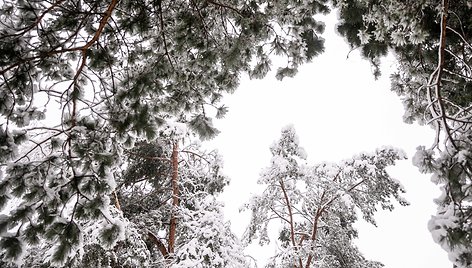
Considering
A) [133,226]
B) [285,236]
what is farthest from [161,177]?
[285,236]

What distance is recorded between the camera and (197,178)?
8516 mm

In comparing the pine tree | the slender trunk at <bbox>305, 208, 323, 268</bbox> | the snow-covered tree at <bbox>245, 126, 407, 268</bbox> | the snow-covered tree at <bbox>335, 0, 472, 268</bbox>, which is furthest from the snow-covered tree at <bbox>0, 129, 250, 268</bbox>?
the snow-covered tree at <bbox>335, 0, 472, 268</bbox>

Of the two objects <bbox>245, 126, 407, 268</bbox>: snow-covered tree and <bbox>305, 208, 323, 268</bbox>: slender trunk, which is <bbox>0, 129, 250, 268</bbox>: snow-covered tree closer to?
<bbox>245, 126, 407, 268</bbox>: snow-covered tree

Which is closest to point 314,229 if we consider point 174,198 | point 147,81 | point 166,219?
point 174,198

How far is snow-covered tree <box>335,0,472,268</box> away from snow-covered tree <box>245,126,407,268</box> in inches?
168

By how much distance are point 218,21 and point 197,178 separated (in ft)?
17.0

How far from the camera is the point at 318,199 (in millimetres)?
8805

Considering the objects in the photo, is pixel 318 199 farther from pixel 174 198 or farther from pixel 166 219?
pixel 166 219

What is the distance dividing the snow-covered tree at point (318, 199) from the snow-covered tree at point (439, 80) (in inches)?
168

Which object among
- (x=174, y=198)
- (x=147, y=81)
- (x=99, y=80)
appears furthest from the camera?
(x=174, y=198)

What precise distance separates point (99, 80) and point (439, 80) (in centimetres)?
272

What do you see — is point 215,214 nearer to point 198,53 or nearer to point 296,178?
point 296,178

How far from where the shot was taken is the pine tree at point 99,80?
8.65 ft

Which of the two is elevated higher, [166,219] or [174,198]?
[174,198]
